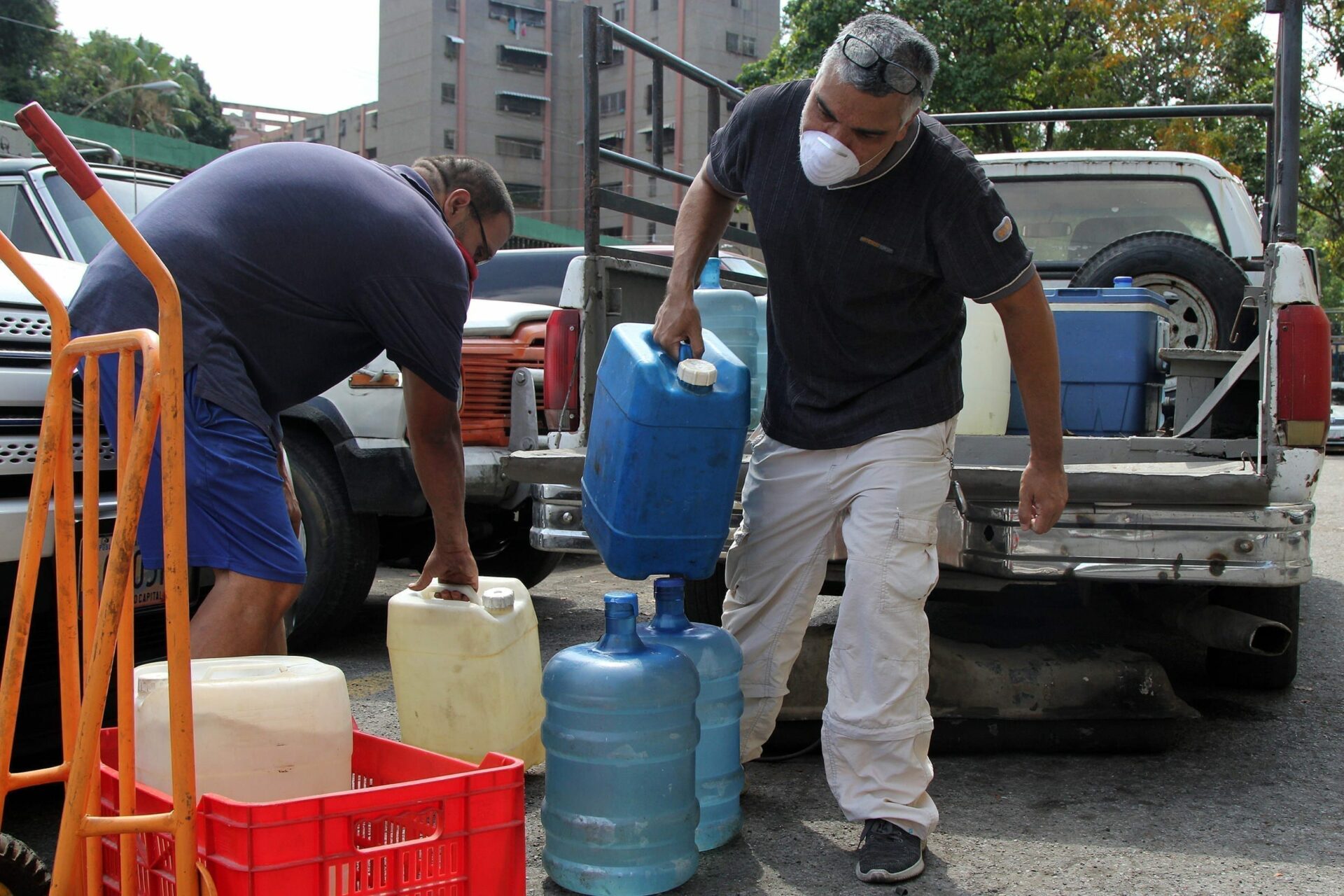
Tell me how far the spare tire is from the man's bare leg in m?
3.78

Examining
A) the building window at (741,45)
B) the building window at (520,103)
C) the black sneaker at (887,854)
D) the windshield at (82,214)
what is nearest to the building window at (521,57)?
the building window at (520,103)

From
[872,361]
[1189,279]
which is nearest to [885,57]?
[872,361]

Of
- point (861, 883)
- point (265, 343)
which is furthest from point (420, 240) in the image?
point (861, 883)

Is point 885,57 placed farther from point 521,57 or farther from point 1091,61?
point 521,57

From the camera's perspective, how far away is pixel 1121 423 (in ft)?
14.8

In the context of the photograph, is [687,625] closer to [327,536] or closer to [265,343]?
[265,343]

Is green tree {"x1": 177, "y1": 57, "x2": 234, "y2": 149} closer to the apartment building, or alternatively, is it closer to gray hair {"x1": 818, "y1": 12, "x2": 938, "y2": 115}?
the apartment building

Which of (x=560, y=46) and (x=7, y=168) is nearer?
(x=7, y=168)

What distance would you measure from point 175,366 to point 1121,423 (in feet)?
11.6

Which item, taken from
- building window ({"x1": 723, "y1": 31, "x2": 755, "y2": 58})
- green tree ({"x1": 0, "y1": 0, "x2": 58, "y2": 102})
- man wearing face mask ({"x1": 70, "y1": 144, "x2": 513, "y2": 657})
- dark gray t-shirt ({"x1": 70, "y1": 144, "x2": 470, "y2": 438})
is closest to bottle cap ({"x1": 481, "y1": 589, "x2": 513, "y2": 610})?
man wearing face mask ({"x1": 70, "y1": 144, "x2": 513, "y2": 657})

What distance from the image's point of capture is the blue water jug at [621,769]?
8.91ft

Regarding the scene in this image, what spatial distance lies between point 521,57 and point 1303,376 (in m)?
60.0

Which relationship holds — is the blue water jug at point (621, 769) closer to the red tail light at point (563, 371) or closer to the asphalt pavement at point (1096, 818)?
the asphalt pavement at point (1096, 818)

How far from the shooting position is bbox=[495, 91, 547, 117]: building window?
59562 millimetres
